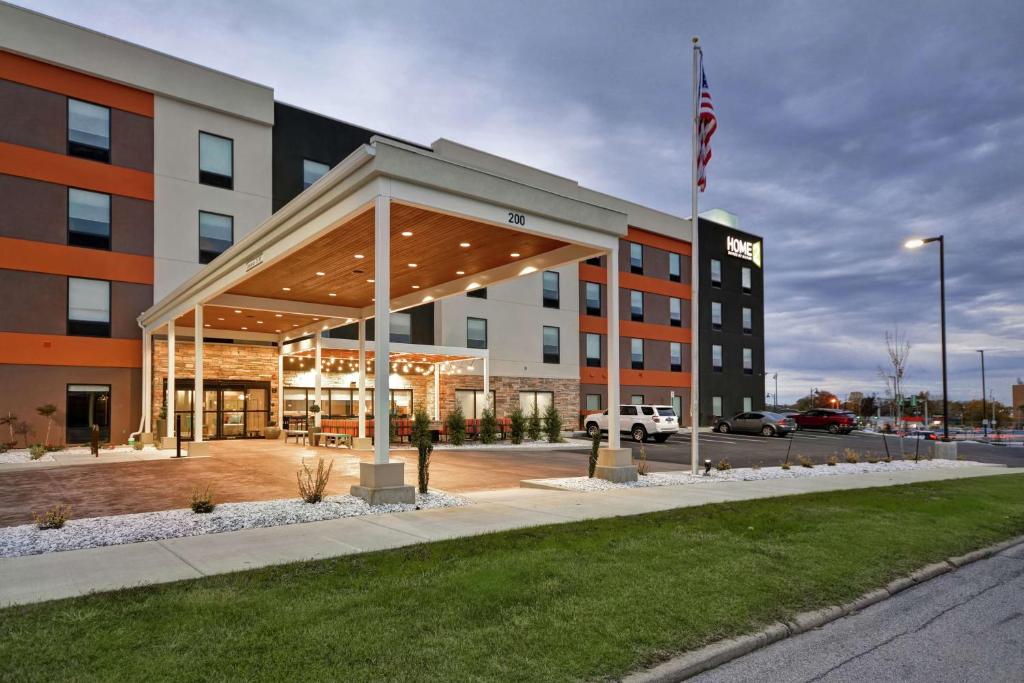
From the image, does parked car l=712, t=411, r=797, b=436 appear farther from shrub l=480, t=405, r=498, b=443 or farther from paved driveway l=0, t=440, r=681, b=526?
paved driveway l=0, t=440, r=681, b=526

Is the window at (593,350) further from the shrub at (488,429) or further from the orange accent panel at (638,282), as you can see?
the shrub at (488,429)

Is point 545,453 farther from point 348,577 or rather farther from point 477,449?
point 348,577

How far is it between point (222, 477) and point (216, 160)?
57.1 ft

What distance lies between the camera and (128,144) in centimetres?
2491

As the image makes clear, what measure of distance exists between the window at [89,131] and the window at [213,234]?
3965 mm

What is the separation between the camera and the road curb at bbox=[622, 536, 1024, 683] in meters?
4.39

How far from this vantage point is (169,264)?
84.3 feet

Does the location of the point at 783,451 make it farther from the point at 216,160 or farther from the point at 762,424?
the point at 216,160

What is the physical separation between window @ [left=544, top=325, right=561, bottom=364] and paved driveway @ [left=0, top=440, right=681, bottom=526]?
613 inches

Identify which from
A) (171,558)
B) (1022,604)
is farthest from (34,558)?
(1022,604)

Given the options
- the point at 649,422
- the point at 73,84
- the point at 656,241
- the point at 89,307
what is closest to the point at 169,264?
the point at 89,307

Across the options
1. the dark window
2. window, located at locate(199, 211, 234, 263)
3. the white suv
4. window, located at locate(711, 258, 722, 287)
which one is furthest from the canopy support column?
window, located at locate(711, 258, 722, 287)

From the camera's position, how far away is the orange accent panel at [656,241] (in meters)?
42.7

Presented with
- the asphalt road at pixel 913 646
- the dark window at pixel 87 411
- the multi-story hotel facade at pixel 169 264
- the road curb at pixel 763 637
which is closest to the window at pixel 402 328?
the multi-story hotel facade at pixel 169 264
